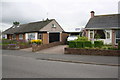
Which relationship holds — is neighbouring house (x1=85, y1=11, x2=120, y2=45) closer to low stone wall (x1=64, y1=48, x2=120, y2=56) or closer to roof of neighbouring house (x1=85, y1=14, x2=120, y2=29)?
roof of neighbouring house (x1=85, y1=14, x2=120, y2=29)

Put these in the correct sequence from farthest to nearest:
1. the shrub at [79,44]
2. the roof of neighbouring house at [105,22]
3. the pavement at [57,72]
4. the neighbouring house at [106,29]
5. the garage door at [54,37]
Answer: the garage door at [54,37], the roof of neighbouring house at [105,22], the neighbouring house at [106,29], the shrub at [79,44], the pavement at [57,72]

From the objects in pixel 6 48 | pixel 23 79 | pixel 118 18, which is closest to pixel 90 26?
pixel 118 18

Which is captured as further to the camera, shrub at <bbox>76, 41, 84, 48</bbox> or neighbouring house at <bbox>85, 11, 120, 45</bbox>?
neighbouring house at <bbox>85, 11, 120, 45</bbox>

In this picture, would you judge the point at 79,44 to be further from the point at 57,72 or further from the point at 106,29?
the point at 57,72

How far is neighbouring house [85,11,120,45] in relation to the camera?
17.4 meters

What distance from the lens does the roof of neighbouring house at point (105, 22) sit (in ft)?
58.5

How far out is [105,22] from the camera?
19.2 meters

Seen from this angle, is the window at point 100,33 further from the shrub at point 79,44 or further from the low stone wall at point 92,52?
the low stone wall at point 92,52

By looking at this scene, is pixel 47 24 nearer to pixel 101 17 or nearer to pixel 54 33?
pixel 54 33

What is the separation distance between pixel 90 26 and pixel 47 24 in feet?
32.6

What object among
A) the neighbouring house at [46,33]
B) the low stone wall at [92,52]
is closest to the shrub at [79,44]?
the low stone wall at [92,52]

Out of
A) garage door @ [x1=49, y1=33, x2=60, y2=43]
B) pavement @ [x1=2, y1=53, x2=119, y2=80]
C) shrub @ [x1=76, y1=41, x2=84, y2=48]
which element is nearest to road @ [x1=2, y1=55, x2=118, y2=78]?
pavement @ [x1=2, y1=53, x2=119, y2=80]

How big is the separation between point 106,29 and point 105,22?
2032 millimetres

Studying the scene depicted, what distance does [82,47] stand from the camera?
44.0ft
